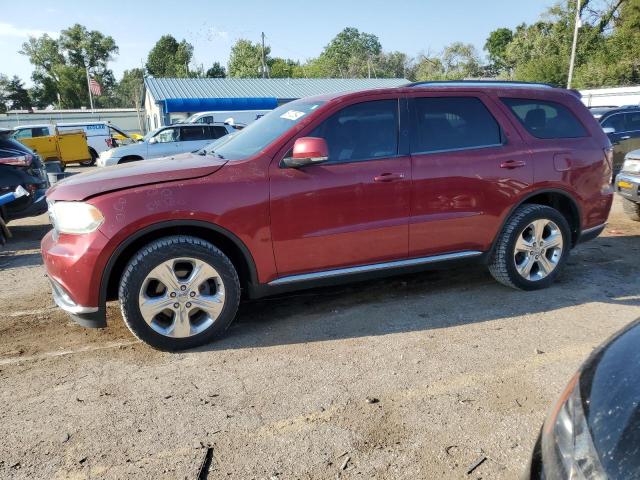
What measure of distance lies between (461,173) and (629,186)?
4.11m

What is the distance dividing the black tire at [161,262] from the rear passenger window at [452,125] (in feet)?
5.85

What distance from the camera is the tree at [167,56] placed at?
3538 inches

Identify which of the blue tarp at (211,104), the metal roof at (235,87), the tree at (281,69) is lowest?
the blue tarp at (211,104)

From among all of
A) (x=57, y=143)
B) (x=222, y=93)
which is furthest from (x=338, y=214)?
(x=222, y=93)

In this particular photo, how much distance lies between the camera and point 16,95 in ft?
254

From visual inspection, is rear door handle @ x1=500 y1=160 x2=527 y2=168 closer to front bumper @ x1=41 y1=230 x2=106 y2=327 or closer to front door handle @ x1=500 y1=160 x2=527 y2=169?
front door handle @ x1=500 y1=160 x2=527 y2=169

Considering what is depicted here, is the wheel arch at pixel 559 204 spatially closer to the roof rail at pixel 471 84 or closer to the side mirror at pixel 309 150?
the roof rail at pixel 471 84

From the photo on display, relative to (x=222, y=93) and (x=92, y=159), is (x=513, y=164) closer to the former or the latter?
(x=92, y=159)

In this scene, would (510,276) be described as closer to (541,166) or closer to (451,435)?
(541,166)

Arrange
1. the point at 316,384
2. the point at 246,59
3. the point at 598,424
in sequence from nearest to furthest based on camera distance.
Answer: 1. the point at 598,424
2. the point at 316,384
3. the point at 246,59

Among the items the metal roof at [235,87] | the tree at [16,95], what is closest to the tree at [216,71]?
the tree at [16,95]

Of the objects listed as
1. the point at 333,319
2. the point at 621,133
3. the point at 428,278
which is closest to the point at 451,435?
the point at 333,319

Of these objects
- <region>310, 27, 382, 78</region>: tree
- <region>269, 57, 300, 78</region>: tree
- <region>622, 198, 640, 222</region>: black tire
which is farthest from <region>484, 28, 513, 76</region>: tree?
<region>622, 198, 640, 222</region>: black tire

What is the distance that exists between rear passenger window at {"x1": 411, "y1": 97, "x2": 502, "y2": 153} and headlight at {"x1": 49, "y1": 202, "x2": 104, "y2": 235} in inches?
95.1
